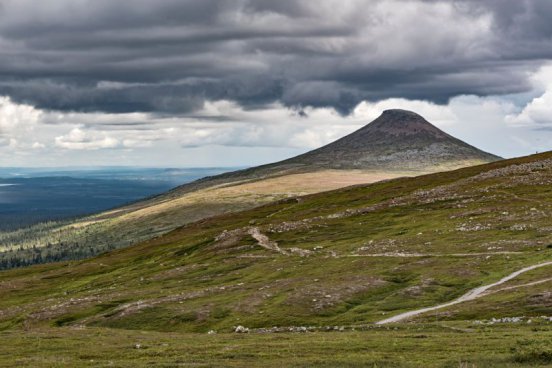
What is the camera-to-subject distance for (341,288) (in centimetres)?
8631

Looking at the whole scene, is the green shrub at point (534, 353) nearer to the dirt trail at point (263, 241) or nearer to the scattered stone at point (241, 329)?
the scattered stone at point (241, 329)

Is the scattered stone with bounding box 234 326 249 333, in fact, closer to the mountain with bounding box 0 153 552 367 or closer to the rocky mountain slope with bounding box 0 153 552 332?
the mountain with bounding box 0 153 552 367

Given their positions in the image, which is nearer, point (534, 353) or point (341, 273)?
point (534, 353)

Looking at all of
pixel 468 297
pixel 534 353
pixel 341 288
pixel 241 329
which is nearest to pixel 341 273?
pixel 341 288

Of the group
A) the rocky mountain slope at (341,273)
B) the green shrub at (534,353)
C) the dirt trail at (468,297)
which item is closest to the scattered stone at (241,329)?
the rocky mountain slope at (341,273)

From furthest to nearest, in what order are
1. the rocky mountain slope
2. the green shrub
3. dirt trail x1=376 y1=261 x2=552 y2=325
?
the rocky mountain slope
dirt trail x1=376 y1=261 x2=552 y2=325
the green shrub

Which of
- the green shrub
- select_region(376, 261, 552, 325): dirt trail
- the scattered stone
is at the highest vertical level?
the green shrub

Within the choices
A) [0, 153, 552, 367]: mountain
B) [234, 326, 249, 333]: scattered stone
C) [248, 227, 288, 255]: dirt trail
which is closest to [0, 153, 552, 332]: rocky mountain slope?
[0, 153, 552, 367]: mountain

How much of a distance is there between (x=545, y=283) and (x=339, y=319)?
2347 cm

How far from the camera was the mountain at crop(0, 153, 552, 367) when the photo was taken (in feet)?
179

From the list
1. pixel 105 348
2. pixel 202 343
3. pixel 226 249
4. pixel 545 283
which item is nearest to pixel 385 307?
pixel 545 283

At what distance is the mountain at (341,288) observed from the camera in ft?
179

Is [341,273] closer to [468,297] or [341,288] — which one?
[341,288]

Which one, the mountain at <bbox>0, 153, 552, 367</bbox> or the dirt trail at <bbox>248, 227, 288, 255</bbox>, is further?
the dirt trail at <bbox>248, 227, 288, 255</bbox>
